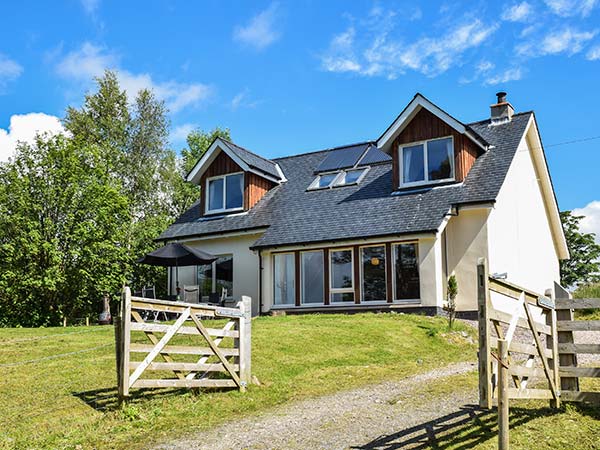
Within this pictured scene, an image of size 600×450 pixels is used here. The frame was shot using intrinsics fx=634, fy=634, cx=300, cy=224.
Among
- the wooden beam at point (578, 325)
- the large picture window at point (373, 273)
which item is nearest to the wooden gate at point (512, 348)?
the wooden beam at point (578, 325)

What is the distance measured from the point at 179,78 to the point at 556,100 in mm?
24254

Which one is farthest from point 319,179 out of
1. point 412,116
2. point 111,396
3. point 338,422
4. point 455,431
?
point 455,431

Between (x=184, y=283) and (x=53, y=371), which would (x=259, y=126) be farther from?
(x=53, y=371)

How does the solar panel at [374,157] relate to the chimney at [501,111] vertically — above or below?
below

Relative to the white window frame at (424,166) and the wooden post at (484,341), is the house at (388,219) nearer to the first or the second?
the white window frame at (424,166)

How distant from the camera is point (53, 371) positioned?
11312mm

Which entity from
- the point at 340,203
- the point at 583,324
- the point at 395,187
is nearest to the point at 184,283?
the point at 340,203

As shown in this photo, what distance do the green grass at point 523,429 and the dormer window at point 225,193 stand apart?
18.7 m

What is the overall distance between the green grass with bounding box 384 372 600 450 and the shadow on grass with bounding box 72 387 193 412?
3.96 m

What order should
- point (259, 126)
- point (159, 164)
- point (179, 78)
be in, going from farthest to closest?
point (159, 164), point (179, 78), point (259, 126)

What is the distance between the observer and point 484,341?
21.6 feet

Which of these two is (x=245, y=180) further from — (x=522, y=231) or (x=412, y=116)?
(x=522, y=231)

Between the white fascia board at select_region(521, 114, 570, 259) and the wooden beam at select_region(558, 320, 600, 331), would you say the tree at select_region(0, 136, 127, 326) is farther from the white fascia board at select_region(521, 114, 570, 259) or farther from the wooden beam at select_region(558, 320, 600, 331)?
the wooden beam at select_region(558, 320, 600, 331)

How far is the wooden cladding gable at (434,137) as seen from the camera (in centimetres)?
2152
